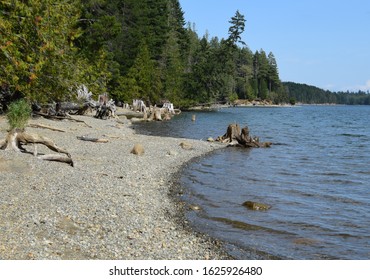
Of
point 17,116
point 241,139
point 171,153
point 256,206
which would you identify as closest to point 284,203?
point 256,206

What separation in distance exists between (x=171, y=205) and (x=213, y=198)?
6.88 feet

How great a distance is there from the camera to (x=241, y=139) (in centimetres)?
3020

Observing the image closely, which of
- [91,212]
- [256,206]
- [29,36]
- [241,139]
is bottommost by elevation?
[256,206]

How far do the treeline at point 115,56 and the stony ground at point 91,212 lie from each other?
125 inches

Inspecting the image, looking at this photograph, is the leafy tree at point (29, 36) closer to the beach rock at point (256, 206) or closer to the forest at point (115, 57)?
the forest at point (115, 57)

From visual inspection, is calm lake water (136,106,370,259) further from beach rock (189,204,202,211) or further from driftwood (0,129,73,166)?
driftwood (0,129,73,166)

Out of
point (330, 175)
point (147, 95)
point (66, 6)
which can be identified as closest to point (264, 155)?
point (330, 175)

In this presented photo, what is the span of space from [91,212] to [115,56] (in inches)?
2155

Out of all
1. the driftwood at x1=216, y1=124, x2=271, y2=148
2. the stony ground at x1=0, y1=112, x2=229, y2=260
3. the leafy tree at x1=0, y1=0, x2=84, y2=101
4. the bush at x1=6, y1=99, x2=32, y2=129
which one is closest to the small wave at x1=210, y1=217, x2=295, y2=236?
the stony ground at x1=0, y1=112, x2=229, y2=260

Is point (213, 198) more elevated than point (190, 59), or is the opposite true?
point (190, 59)

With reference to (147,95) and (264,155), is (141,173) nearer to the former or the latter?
(264,155)

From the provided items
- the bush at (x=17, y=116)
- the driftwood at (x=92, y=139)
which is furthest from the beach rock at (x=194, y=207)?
the driftwood at (x=92, y=139)

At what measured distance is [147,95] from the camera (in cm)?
7288

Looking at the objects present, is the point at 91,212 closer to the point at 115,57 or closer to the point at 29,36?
the point at 29,36
